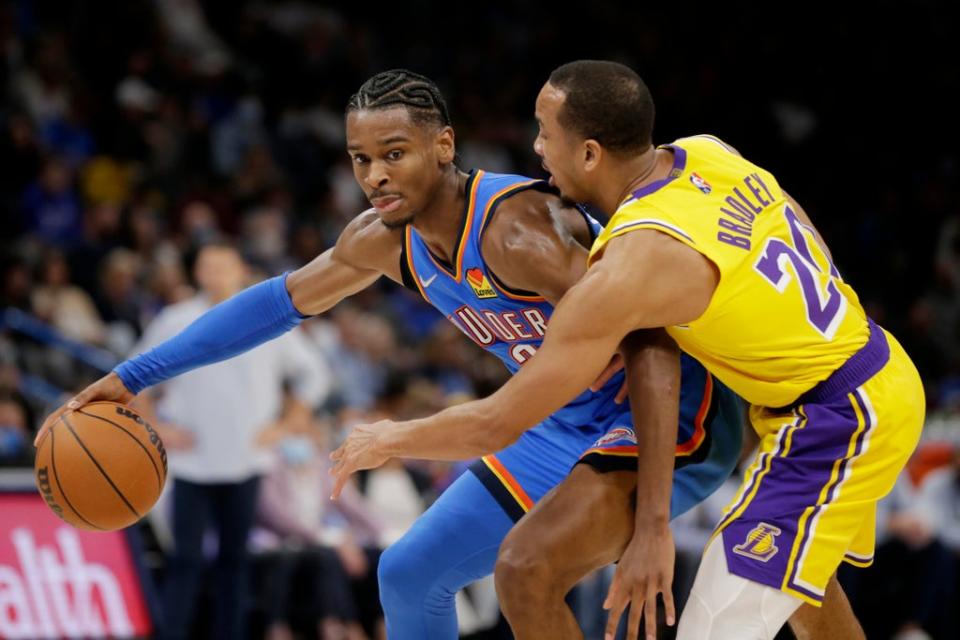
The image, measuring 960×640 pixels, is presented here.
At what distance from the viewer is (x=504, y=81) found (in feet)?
46.0

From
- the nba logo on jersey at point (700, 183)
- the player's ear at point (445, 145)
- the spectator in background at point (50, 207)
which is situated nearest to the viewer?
the nba logo on jersey at point (700, 183)

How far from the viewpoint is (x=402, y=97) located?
13.0 ft

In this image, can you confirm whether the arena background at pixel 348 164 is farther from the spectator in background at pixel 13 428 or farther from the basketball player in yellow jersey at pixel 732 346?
the basketball player in yellow jersey at pixel 732 346

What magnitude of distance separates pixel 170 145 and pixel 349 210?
1601 mm

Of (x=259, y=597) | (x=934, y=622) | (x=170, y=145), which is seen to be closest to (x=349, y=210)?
(x=170, y=145)

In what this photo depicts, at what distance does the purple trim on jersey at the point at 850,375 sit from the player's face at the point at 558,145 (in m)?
0.82

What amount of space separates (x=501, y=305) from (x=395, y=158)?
0.54 meters

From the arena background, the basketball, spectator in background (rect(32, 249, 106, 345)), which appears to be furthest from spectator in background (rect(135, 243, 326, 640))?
the basketball

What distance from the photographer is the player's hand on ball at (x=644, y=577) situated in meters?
3.48

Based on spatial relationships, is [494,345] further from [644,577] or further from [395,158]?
[644,577]

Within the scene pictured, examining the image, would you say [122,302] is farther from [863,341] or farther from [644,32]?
[644,32]

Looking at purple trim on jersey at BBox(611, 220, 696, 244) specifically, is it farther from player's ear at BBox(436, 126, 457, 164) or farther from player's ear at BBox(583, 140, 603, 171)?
player's ear at BBox(436, 126, 457, 164)

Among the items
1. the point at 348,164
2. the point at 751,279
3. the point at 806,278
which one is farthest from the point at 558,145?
the point at 348,164

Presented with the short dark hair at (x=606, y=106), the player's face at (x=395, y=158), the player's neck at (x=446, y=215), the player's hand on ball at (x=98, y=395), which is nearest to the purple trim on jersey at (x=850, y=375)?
the short dark hair at (x=606, y=106)
